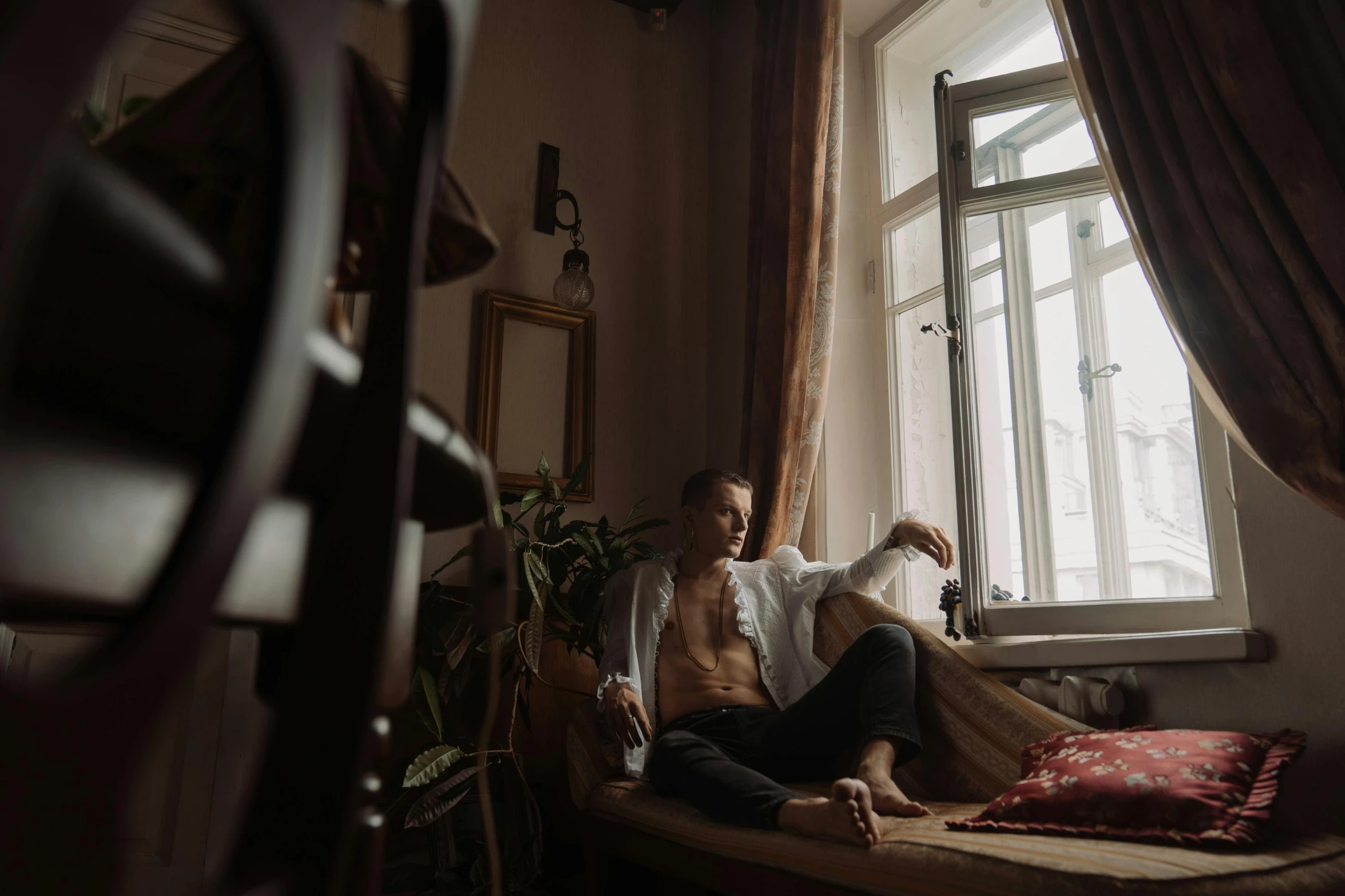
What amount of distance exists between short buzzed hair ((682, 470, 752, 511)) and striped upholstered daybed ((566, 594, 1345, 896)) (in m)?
0.45

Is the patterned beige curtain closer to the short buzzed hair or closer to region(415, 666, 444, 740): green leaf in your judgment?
the short buzzed hair

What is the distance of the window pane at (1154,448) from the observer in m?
1.96

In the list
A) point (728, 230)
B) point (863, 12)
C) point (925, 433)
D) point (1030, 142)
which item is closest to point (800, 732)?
point (925, 433)

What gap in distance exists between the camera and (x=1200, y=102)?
168 cm

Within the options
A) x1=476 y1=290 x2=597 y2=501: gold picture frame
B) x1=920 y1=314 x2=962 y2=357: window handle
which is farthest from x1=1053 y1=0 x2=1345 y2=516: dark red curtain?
x1=476 y1=290 x2=597 y2=501: gold picture frame

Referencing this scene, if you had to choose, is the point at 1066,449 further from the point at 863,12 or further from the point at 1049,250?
the point at 863,12

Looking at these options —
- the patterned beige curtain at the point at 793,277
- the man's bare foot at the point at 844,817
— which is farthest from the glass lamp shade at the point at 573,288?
the man's bare foot at the point at 844,817

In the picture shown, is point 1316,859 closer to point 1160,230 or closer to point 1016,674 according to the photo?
point 1016,674

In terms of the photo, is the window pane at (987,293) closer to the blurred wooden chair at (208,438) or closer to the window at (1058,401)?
the window at (1058,401)

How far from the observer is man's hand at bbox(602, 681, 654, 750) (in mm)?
2076

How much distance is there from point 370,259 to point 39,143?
38 cm

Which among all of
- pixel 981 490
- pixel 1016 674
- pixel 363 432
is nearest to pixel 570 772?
pixel 1016 674

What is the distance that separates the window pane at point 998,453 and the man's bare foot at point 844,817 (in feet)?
3.60

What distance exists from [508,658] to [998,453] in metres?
1.54
